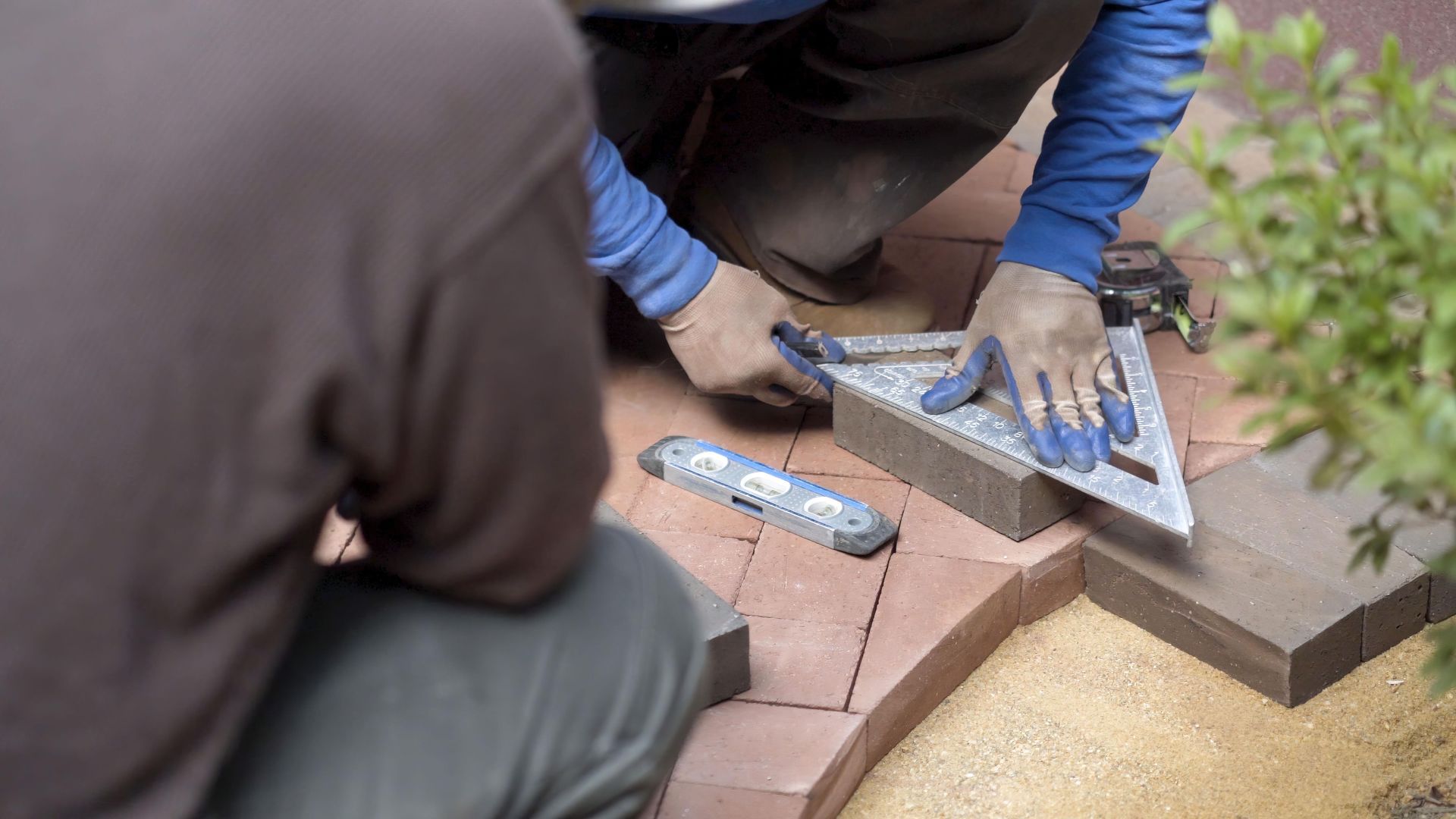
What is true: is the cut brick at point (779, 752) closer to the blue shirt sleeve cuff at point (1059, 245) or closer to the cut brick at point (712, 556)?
the cut brick at point (712, 556)

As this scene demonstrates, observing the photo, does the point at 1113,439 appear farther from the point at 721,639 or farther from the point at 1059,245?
the point at 721,639

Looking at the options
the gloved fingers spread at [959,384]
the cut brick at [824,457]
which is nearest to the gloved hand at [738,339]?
the cut brick at [824,457]

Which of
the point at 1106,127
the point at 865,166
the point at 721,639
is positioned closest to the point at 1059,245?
the point at 1106,127

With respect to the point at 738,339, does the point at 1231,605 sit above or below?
below

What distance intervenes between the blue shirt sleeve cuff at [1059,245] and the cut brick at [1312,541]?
42 cm

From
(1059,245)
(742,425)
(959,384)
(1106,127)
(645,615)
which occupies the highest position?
(645,615)

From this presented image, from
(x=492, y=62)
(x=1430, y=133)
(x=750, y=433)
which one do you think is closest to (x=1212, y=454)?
(x=750, y=433)

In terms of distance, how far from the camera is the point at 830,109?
2.59 m

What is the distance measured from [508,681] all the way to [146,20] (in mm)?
579

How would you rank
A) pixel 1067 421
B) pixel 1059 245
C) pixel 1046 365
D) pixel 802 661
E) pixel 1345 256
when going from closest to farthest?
pixel 1345 256 → pixel 802 661 → pixel 1067 421 → pixel 1046 365 → pixel 1059 245

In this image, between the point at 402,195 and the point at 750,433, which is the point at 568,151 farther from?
the point at 750,433

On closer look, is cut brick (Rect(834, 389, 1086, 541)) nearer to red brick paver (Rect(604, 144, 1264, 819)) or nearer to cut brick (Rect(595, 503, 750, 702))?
red brick paver (Rect(604, 144, 1264, 819))

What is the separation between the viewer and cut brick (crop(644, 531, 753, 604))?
6.79 ft

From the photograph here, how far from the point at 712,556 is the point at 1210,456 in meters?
0.89
